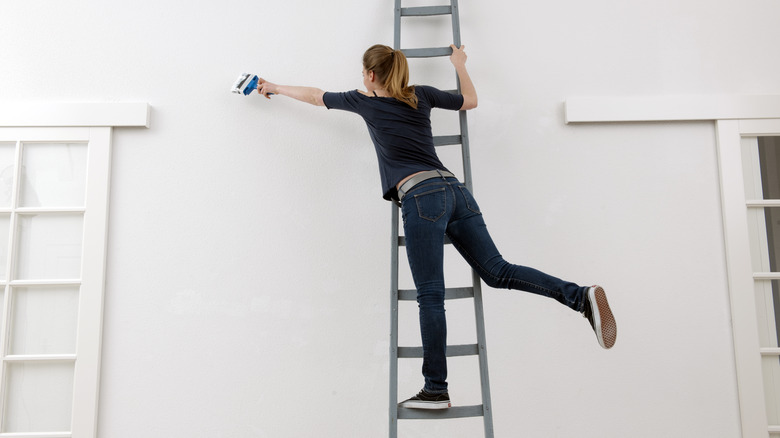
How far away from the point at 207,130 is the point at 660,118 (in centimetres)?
224

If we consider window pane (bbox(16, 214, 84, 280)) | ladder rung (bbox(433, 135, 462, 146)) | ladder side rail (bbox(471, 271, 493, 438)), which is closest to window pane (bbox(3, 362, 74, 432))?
window pane (bbox(16, 214, 84, 280))

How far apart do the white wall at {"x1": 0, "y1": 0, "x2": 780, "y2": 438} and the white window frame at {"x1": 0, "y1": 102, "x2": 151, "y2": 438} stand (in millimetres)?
61

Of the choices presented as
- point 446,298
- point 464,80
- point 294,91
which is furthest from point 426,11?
point 446,298

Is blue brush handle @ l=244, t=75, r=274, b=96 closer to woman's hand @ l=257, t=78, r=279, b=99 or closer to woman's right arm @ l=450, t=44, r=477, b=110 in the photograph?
woman's hand @ l=257, t=78, r=279, b=99

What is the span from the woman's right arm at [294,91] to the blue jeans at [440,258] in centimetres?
68

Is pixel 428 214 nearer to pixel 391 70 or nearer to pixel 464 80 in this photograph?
pixel 391 70

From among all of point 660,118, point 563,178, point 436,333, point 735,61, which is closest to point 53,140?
point 436,333

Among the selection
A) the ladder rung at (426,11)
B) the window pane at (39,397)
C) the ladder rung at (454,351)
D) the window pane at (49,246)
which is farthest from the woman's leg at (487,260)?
the window pane at (39,397)

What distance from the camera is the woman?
7.21 ft

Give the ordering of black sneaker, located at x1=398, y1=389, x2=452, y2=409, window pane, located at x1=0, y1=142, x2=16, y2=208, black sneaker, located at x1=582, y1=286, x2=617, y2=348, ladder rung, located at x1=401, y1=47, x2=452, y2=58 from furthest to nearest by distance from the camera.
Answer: window pane, located at x1=0, y1=142, x2=16, y2=208 < ladder rung, located at x1=401, y1=47, x2=452, y2=58 < black sneaker, located at x1=398, y1=389, x2=452, y2=409 < black sneaker, located at x1=582, y1=286, x2=617, y2=348

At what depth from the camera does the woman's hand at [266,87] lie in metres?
2.77

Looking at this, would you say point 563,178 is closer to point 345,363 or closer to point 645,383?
point 645,383

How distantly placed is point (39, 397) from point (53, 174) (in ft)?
3.53

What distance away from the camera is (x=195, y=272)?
283 cm
